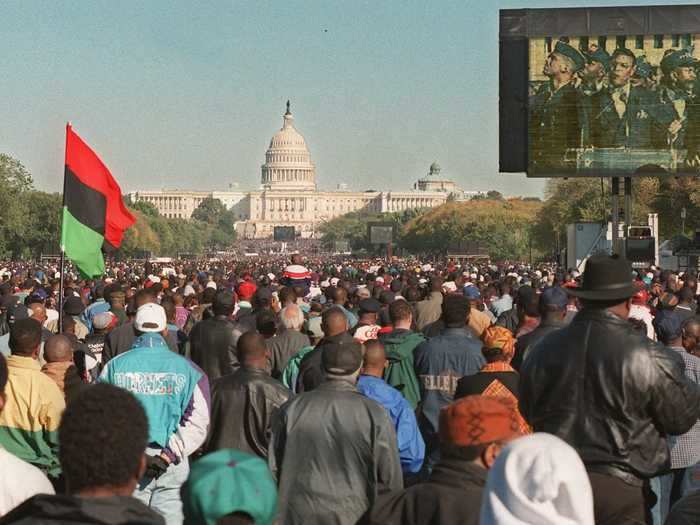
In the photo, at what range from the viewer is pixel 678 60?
29375 mm

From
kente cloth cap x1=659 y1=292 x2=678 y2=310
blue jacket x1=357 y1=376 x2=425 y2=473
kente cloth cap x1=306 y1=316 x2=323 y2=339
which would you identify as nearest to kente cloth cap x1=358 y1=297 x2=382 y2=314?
kente cloth cap x1=306 y1=316 x2=323 y2=339

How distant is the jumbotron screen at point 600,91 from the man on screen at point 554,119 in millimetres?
17

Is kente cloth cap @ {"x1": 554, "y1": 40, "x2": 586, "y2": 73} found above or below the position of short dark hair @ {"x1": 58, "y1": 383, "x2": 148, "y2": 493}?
above

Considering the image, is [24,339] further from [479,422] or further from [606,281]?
[479,422]

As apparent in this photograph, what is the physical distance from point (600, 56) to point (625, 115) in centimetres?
112

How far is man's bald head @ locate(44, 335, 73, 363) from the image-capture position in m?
9.04

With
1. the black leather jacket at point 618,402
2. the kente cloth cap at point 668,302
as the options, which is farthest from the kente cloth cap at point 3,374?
the kente cloth cap at point 668,302

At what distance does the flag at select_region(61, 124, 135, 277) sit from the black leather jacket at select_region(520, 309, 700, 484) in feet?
27.4

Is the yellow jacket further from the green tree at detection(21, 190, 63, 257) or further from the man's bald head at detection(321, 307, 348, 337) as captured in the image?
the green tree at detection(21, 190, 63, 257)

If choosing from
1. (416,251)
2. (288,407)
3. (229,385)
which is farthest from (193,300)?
(416,251)

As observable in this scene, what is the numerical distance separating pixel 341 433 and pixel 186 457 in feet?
5.09

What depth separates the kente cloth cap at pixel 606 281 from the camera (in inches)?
262

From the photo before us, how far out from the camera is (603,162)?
2906 cm

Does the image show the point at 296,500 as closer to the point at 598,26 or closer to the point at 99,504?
the point at 99,504
